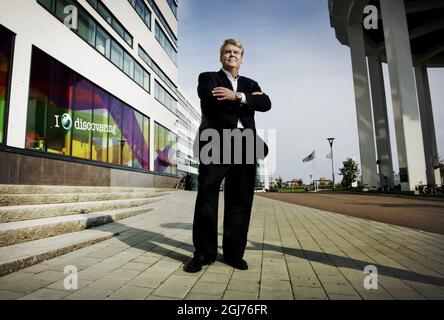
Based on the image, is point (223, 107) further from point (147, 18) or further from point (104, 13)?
point (147, 18)

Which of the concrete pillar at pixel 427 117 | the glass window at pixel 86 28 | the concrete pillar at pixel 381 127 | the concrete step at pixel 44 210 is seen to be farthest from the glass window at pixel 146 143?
the concrete pillar at pixel 427 117

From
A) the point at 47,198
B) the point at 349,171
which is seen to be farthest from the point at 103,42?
the point at 349,171

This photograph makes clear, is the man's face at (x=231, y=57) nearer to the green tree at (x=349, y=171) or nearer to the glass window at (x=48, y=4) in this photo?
the glass window at (x=48, y=4)

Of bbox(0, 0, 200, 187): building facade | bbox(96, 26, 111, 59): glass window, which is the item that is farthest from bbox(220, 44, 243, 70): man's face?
bbox(96, 26, 111, 59): glass window

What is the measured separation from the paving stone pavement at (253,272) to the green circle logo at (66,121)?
685 cm

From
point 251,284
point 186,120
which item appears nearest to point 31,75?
point 251,284

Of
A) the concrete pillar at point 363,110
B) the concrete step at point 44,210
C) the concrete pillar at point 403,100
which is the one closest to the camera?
the concrete step at point 44,210

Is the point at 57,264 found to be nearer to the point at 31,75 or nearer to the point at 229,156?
the point at 229,156

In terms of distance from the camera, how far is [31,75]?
7.69 metres

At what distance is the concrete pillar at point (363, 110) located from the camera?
95.1ft

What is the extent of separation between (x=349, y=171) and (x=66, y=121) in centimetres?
5735

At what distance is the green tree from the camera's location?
5572 centimetres
